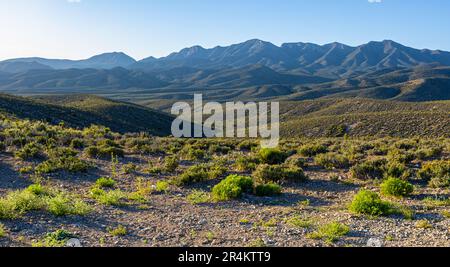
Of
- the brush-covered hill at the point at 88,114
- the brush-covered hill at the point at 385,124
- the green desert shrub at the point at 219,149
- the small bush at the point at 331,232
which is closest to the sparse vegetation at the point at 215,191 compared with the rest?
the small bush at the point at 331,232

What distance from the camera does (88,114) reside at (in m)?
57.2

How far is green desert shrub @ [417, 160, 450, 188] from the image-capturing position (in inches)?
516

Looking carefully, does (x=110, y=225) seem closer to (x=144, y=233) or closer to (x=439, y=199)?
(x=144, y=233)

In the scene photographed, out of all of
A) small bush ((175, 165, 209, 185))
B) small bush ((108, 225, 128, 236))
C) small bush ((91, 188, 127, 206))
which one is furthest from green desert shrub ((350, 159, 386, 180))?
small bush ((108, 225, 128, 236))

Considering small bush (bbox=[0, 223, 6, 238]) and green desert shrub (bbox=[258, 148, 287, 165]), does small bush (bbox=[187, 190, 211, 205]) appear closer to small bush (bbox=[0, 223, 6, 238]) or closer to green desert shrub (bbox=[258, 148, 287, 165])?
small bush (bbox=[0, 223, 6, 238])

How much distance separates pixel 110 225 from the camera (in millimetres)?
9070

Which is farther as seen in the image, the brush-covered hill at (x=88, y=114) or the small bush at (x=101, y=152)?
the brush-covered hill at (x=88, y=114)

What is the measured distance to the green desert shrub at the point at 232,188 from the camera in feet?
38.6

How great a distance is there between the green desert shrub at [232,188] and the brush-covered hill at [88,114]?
33.8m

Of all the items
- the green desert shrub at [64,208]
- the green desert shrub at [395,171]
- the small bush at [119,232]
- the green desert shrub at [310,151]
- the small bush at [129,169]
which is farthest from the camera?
the green desert shrub at [310,151]

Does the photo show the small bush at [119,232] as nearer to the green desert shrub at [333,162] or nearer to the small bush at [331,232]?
the small bush at [331,232]
